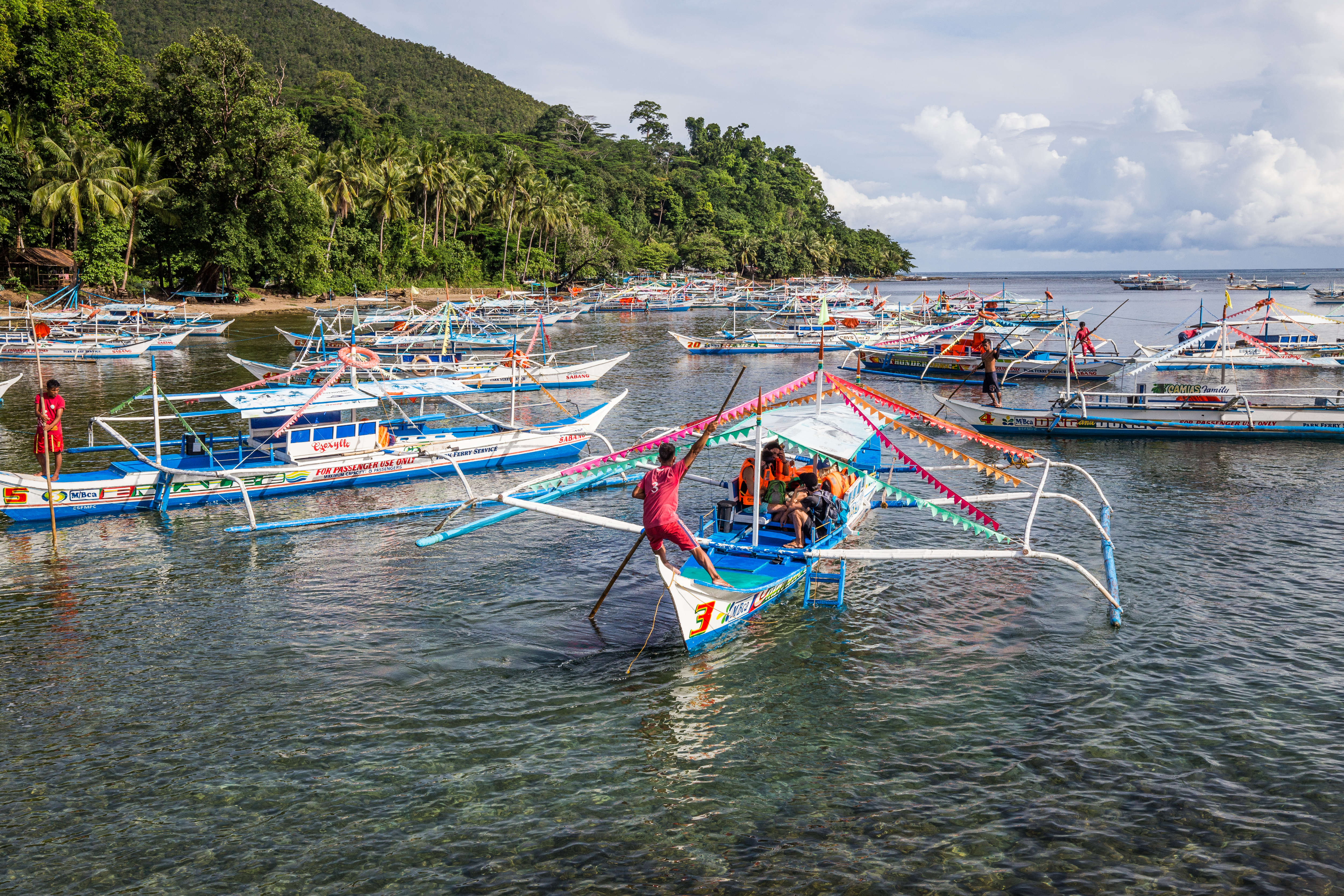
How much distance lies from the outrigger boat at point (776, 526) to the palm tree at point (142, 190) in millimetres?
65048

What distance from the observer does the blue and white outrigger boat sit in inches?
777

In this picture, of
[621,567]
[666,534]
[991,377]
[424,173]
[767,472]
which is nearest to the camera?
[621,567]

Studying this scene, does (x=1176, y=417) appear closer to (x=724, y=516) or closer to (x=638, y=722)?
(x=724, y=516)

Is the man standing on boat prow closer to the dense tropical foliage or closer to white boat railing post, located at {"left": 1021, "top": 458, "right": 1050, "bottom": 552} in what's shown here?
white boat railing post, located at {"left": 1021, "top": 458, "right": 1050, "bottom": 552}

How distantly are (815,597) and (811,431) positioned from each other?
3.05 metres

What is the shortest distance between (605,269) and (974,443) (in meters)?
98.6

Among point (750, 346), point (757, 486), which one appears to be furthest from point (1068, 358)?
point (750, 346)

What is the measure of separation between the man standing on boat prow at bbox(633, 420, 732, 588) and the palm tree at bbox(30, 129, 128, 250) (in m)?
66.4

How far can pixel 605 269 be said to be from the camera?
123 m

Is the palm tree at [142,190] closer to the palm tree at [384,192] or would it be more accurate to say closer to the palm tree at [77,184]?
the palm tree at [77,184]

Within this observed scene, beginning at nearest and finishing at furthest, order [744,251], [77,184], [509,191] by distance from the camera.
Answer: [77,184] < [509,191] < [744,251]

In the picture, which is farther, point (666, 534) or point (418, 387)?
point (418, 387)

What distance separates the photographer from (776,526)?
15.4 metres

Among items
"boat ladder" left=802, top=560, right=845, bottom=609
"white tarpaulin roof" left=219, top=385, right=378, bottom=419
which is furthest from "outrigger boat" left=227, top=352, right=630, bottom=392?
"boat ladder" left=802, top=560, right=845, bottom=609
